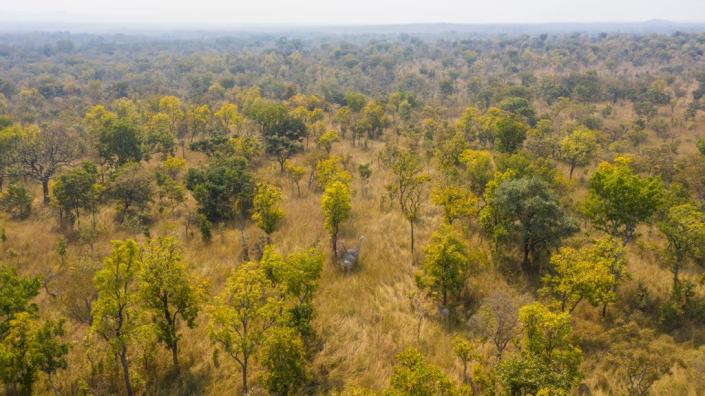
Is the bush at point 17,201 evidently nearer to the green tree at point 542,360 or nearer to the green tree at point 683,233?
the green tree at point 542,360

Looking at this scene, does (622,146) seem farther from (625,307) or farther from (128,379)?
(128,379)

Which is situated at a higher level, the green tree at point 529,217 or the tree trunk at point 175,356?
the green tree at point 529,217

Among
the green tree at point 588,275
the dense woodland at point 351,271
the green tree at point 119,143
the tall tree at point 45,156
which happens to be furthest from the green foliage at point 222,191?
the green tree at point 588,275

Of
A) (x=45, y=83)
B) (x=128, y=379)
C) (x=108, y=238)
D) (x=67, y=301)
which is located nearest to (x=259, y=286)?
(x=128, y=379)

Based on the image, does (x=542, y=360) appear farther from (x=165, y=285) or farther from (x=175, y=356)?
(x=175, y=356)

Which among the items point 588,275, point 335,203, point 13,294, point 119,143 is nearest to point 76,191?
point 119,143

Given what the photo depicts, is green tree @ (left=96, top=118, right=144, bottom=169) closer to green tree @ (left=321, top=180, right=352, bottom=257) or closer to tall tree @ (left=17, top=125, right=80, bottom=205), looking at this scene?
tall tree @ (left=17, top=125, right=80, bottom=205)
